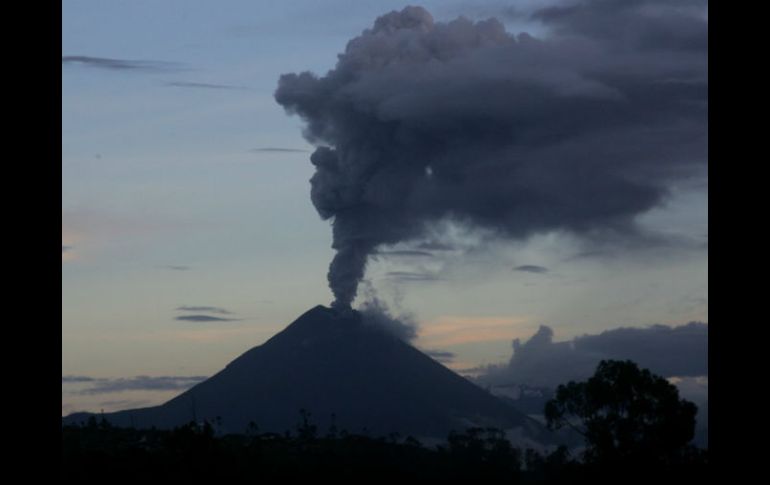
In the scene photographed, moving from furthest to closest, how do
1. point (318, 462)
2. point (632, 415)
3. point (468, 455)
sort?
1. point (468, 455)
2. point (318, 462)
3. point (632, 415)

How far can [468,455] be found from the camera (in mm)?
113625

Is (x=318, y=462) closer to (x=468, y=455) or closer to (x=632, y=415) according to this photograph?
(x=468, y=455)

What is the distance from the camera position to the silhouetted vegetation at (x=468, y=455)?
210 feet

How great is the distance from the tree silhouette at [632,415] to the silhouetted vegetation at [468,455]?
55 mm

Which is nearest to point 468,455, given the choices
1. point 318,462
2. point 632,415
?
point 318,462

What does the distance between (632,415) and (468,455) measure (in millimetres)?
50100

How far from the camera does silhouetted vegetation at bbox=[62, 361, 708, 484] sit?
210 ft

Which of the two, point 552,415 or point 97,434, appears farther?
point 97,434

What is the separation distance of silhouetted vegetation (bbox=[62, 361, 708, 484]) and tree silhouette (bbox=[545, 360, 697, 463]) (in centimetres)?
6

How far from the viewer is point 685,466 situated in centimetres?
6309
